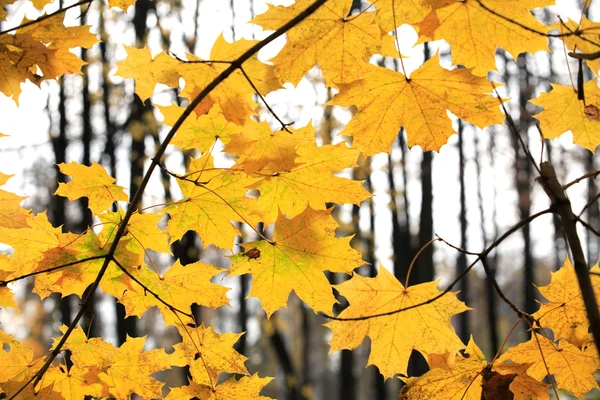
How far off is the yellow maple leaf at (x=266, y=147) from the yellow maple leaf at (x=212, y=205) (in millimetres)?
123

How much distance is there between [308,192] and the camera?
1560 mm

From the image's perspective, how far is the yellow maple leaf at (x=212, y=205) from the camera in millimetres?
1544

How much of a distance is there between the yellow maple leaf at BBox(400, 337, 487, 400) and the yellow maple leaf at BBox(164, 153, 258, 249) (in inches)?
26.2

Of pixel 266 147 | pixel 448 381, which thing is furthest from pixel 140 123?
pixel 448 381

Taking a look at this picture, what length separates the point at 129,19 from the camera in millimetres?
7961

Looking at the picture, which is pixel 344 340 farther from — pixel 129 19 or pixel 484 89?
pixel 129 19

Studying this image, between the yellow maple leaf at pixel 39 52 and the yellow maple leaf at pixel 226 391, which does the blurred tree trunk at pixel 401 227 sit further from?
the yellow maple leaf at pixel 39 52

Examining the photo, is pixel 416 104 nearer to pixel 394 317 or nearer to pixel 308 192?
pixel 308 192

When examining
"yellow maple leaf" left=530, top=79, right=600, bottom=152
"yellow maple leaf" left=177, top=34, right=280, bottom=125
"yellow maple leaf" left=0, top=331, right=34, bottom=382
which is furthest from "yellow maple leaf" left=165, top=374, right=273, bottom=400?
"yellow maple leaf" left=530, top=79, right=600, bottom=152

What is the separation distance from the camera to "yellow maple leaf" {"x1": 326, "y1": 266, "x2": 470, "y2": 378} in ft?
5.13

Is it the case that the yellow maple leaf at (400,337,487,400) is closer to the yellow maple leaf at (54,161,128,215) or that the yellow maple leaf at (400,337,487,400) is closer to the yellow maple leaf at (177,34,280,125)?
the yellow maple leaf at (177,34,280,125)

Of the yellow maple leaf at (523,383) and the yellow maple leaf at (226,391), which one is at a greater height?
the yellow maple leaf at (226,391)

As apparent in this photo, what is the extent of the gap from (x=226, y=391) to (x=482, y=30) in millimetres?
1399

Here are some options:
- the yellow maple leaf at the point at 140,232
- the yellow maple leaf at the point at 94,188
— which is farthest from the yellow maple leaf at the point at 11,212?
the yellow maple leaf at the point at 140,232
